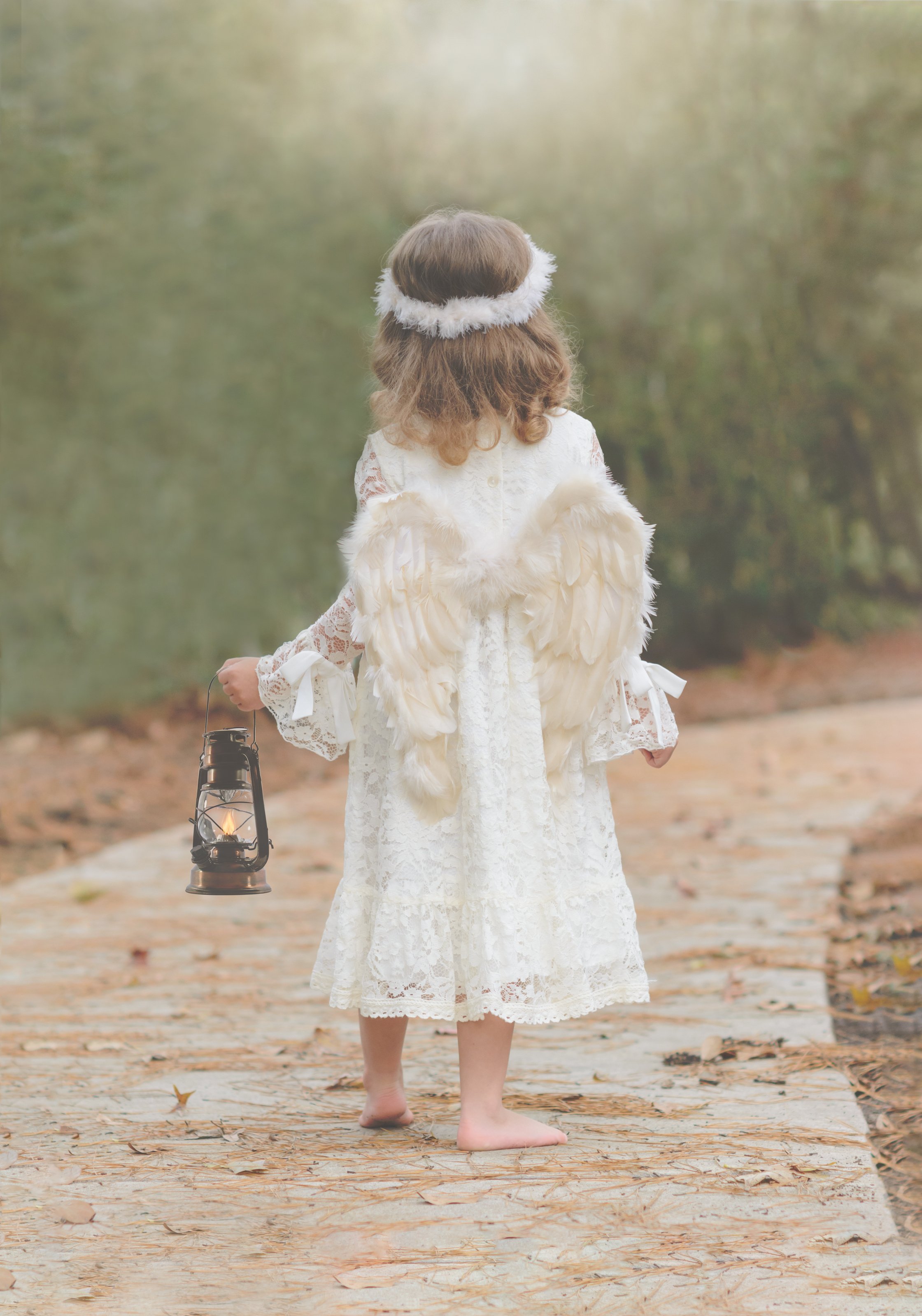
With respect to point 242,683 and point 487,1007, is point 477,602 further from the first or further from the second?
point 487,1007

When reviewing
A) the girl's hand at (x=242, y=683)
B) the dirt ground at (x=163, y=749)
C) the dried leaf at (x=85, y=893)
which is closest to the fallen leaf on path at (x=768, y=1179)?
the girl's hand at (x=242, y=683)

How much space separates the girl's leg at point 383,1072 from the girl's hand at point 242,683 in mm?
507

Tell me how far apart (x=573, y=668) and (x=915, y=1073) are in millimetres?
969

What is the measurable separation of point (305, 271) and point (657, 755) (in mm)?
6794

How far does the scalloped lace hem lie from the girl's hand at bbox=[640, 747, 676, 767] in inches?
13.4

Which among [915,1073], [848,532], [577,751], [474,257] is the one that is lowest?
[915,1073]

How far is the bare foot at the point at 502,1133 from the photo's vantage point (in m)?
2.01

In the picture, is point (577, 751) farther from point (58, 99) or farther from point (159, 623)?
point (58, 99)

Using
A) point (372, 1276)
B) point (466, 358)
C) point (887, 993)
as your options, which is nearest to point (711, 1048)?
point (887, 993)

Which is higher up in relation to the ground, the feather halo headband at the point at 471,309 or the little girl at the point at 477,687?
the feather halo headband at the point at 471,309

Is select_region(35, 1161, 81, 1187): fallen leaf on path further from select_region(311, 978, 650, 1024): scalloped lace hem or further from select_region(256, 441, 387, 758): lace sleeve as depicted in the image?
select_region(256, 441, 387, 758): lace sleeve

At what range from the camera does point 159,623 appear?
8.19 m

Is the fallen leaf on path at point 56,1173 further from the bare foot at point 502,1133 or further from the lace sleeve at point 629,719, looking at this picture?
the lace sleeve at point 629,719

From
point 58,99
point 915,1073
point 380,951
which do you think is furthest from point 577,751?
point 58,99
